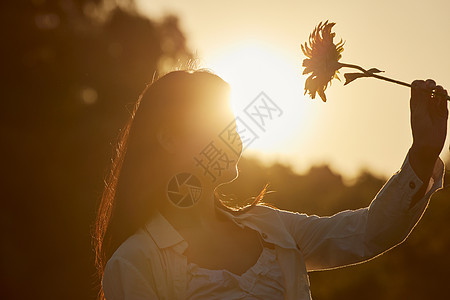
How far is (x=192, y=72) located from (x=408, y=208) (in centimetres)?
144

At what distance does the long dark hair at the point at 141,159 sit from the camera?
3.83m

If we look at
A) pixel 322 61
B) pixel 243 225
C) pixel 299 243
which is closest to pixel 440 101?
pixel 322 61

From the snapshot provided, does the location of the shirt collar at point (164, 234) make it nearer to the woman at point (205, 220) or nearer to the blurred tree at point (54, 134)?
the woman at point (205, 220)

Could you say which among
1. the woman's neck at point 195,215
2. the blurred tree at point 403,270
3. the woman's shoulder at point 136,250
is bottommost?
the woman's shoulder at point 136,250

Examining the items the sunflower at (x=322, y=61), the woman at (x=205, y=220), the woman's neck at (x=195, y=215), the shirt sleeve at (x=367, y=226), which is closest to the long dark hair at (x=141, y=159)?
the woman at (x=205, y=220)

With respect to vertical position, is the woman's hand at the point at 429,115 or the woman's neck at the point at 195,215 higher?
the woman's hand at the point at 429,115

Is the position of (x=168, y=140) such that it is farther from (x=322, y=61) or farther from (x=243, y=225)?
(x=322, y=61)
